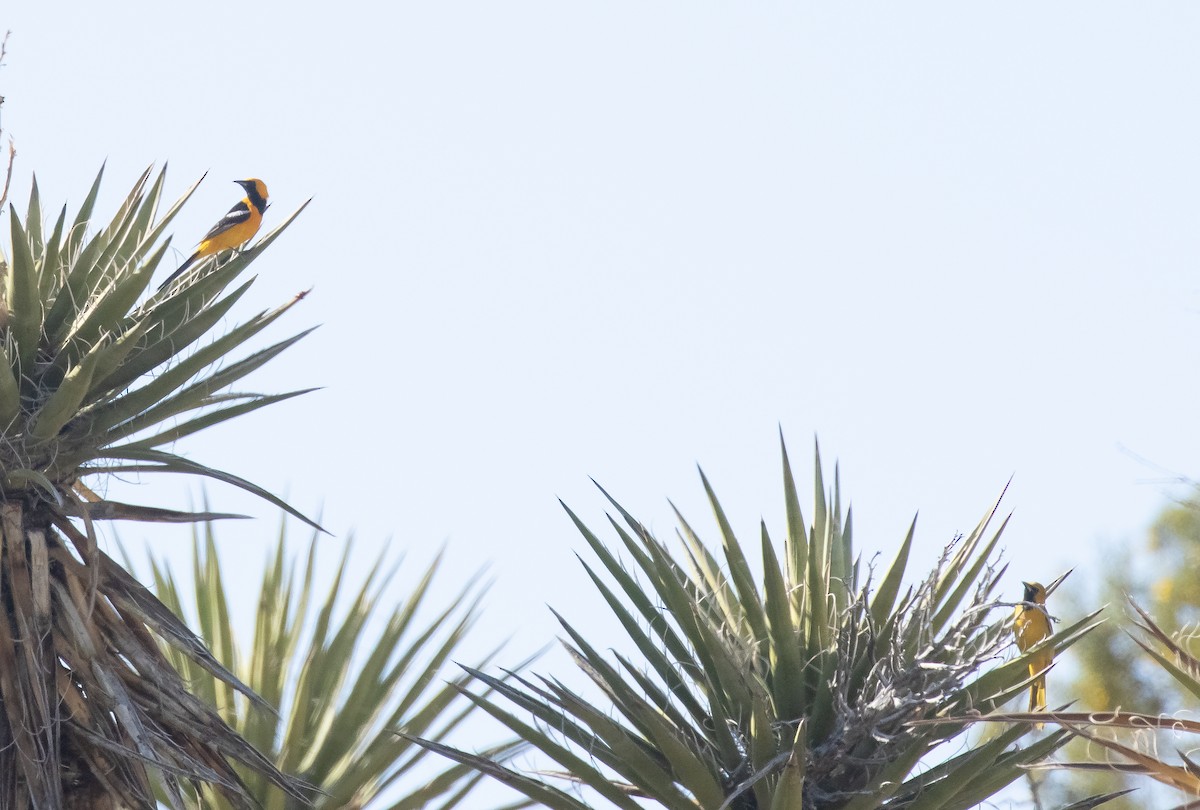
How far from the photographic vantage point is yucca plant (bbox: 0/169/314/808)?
16.3ft

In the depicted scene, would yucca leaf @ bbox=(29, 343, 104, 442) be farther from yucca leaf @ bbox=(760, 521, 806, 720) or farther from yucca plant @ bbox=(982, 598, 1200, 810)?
yucca plant @ bbox=(982, 598, 1200, 810)

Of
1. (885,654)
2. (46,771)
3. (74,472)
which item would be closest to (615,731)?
(885,654)

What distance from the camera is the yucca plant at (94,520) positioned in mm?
4973

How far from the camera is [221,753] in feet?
17.4

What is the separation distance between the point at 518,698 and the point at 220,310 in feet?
6.27

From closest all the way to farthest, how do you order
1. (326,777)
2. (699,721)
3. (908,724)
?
1. (908,724)
2. (699,721)
3. (326,777)

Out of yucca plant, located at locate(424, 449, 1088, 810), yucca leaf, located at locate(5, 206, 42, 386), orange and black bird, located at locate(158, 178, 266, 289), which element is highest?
orange and black bird, located at locate(158, 178, 266, 289)

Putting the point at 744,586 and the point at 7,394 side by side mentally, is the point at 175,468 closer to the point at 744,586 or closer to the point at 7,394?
the point at 7,394

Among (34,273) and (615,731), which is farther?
(34,273)

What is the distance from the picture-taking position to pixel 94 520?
5.37 metres

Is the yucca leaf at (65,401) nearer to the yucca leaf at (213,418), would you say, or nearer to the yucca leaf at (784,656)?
the yucca leaf at (213,418)

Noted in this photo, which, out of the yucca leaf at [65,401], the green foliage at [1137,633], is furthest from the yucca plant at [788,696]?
the green foliage at [1137,633]

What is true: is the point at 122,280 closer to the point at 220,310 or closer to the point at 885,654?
the point at 220,310

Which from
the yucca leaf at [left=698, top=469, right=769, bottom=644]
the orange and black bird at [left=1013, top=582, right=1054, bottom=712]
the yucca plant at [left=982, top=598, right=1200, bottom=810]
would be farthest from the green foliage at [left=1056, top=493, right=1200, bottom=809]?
the yucca plant at [left=982, top=598, right=1200, bottom=810]
